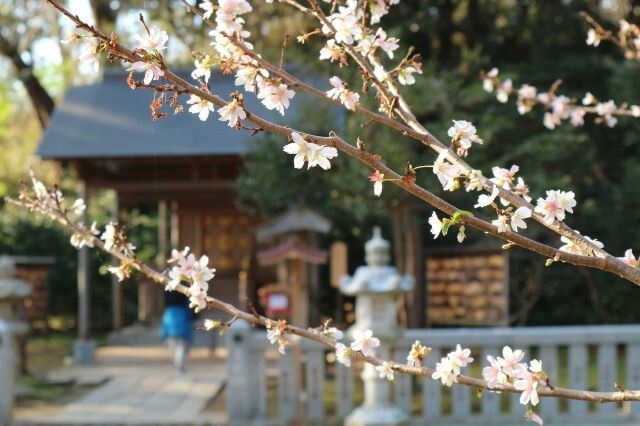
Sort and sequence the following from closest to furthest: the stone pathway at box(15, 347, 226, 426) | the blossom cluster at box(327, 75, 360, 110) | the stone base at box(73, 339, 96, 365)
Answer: the blossom cluster at box(327, 75, 360, 110) → the stone pathway at box(15, 347, 226, 426) → the stone base at box(73, 339, 96, 365)

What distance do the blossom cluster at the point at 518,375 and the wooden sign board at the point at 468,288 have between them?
7.85 metres

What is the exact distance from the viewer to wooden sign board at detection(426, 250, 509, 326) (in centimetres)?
991

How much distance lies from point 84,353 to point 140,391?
6.95ft

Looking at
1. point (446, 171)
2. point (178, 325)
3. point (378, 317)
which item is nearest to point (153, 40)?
point (446, 171)

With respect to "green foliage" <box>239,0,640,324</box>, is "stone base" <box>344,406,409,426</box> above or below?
below

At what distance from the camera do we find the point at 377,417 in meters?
7.00

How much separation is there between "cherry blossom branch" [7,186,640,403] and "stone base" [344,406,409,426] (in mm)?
4433

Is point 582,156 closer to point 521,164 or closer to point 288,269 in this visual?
point 521,164

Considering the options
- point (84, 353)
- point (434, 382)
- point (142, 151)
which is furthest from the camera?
point (84, 353)

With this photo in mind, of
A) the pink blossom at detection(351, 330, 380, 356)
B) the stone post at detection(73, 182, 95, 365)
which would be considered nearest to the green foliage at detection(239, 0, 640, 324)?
the stone post at detection(73, 182, 95, 365)

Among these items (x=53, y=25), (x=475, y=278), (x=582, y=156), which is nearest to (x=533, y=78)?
(x=582, y=156)

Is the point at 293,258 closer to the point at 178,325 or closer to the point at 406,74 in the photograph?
the point at 178,325

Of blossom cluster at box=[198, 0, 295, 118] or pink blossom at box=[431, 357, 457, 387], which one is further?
pink blossom at box=[431, 357, 457, 387]

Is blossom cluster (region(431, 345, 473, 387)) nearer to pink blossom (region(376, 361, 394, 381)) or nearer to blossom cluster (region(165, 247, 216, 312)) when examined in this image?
pink blossom (region(376, 361, 394, 381))
